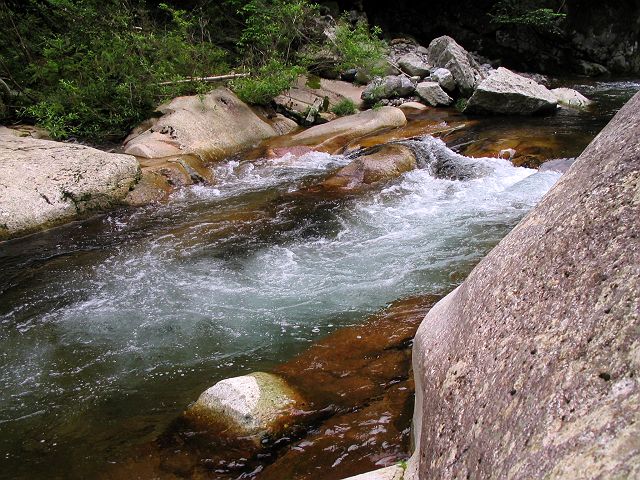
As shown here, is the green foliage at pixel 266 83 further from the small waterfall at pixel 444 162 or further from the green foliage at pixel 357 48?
the small waterfall at pixel 444 162

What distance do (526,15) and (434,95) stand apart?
31.2 ft

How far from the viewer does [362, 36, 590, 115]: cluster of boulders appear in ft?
39.4

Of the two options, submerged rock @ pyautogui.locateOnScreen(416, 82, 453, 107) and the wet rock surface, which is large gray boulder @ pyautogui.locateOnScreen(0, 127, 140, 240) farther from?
submerged rock @ pyautogui.locateOnScreen(416, 82, 453, 107)

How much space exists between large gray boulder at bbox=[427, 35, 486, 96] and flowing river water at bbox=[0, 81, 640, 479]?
5808 mm

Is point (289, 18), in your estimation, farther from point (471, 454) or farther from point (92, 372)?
point (471, 454)

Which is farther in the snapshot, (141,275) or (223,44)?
(223,44)

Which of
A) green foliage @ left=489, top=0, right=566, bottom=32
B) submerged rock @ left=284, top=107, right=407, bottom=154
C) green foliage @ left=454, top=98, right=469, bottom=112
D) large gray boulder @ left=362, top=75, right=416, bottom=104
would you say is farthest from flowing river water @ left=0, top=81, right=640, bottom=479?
green foliage @ left=489, top=0, right=566, bottom=32

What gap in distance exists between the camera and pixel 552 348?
68.5 inches

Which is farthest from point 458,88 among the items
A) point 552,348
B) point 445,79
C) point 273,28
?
point 552,348

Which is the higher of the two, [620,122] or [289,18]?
[289,18]

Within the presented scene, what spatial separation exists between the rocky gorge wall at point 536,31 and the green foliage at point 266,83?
958 cm

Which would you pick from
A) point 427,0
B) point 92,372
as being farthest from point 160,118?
point 427,0

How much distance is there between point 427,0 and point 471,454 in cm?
2445

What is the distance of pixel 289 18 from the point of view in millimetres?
12742
